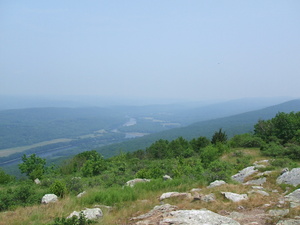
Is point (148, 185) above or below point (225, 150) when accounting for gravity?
above

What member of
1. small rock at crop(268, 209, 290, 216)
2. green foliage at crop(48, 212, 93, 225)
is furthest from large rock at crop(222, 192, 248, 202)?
green foliage at crop(48, 212, 93, 225)

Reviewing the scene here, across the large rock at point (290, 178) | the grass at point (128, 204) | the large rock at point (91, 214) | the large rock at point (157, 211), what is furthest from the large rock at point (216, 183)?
the large rock at point (91, 214)

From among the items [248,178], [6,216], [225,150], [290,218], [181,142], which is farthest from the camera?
[181,142]

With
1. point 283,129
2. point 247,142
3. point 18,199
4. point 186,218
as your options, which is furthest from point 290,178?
point 283,129

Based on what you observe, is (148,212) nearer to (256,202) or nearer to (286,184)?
(256,202)

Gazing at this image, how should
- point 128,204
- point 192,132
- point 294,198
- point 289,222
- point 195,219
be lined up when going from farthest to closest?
point 192,132 < point 128,204 < point 294,198 < point 195,219 < point 289,222

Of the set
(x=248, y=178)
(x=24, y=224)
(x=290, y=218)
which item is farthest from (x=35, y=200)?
(x=248, y=178)

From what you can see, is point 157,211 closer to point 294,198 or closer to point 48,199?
point 294,198
